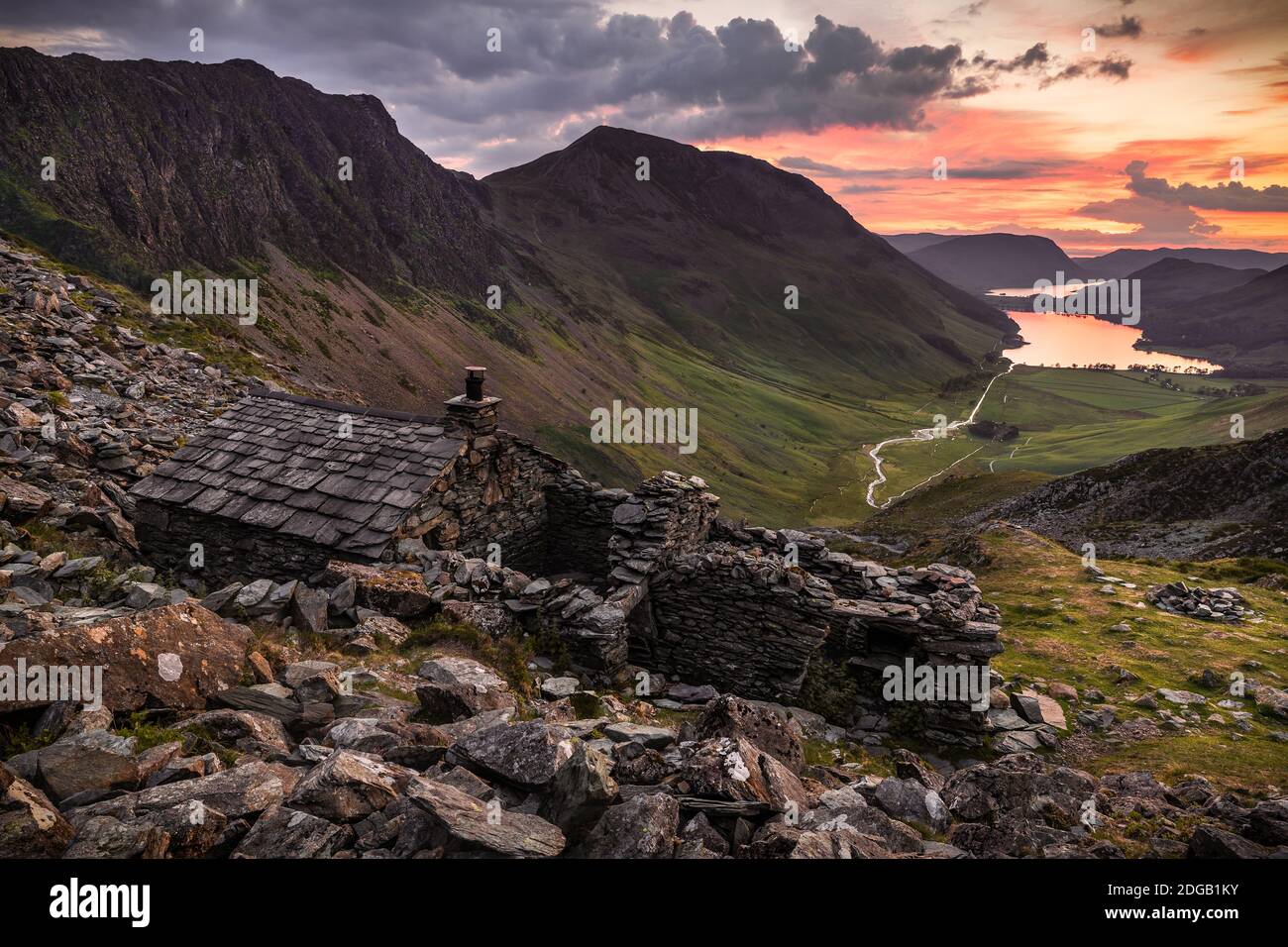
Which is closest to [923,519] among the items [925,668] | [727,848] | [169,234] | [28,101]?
[925,668]

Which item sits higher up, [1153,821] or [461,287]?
[461,287]

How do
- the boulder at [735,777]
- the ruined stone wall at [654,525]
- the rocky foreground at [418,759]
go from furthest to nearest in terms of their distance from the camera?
the ruined stone wall at [654,525] → the boulder at [735,777] → the rocky foreground at [418,759]

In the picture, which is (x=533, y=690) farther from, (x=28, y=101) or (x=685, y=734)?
(x=28, y=101)

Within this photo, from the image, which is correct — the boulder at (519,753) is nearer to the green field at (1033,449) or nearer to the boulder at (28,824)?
the boulder at (28,824)

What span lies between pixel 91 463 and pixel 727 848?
2002 cm

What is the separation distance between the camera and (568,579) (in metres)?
15.8

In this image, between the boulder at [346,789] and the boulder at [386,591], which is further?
the boulder at [386,591]

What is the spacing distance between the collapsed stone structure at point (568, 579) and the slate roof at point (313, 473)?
1.7 inches

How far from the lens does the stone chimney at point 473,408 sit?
1639 centimetres

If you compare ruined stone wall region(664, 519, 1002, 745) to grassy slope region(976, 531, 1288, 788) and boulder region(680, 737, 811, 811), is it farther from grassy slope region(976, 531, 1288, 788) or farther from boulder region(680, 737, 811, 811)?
boulder region(680, 737, 811, 811)

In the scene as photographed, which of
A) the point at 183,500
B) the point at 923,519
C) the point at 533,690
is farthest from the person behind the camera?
the point at 923,519

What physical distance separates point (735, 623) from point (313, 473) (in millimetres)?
10653

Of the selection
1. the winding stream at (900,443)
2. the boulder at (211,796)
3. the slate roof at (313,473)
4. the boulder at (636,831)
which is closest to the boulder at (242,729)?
the boulder at (211,796)

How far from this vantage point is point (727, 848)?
599 centimetres
